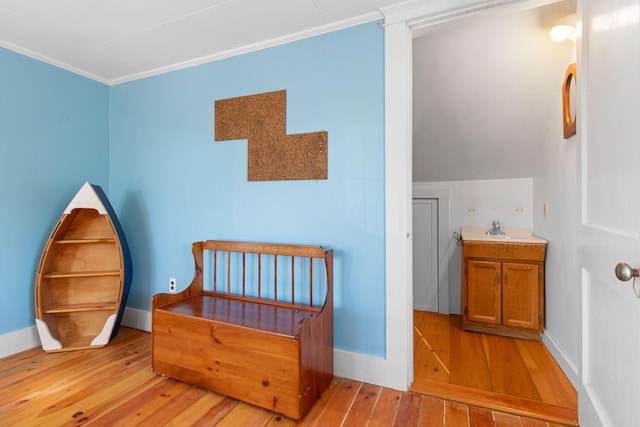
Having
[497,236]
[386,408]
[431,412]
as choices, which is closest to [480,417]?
[431,412]

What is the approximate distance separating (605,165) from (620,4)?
467 mm

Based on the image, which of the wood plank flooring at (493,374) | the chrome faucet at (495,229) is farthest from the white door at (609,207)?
the chrome faucet at (495,229)

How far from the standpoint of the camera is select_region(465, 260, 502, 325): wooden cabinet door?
2463 millimetres

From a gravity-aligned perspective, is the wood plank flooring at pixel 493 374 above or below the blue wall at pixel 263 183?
below

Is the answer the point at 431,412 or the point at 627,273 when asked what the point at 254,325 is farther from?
the point at 627,273

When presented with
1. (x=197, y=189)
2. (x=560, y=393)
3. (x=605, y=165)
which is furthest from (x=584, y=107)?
(x=197, y=189)

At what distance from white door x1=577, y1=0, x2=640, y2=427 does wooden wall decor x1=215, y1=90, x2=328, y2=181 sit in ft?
3.99

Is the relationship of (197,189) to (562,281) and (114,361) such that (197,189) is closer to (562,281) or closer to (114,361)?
(114,361)

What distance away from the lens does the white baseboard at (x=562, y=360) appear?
68.4 inches

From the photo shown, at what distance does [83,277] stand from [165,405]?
1.43 metres

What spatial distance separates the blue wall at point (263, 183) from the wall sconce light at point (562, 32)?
0.99m

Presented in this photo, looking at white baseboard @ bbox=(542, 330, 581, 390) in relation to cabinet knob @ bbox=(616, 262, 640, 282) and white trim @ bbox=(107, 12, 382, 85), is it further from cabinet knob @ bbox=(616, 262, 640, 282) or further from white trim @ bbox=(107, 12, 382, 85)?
white trim @ bbox=(107, 12, 382, 85)

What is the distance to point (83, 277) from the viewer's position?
243 centimetres

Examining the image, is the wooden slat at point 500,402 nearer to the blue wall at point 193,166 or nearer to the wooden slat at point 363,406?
the wooden slat at point 363,406
